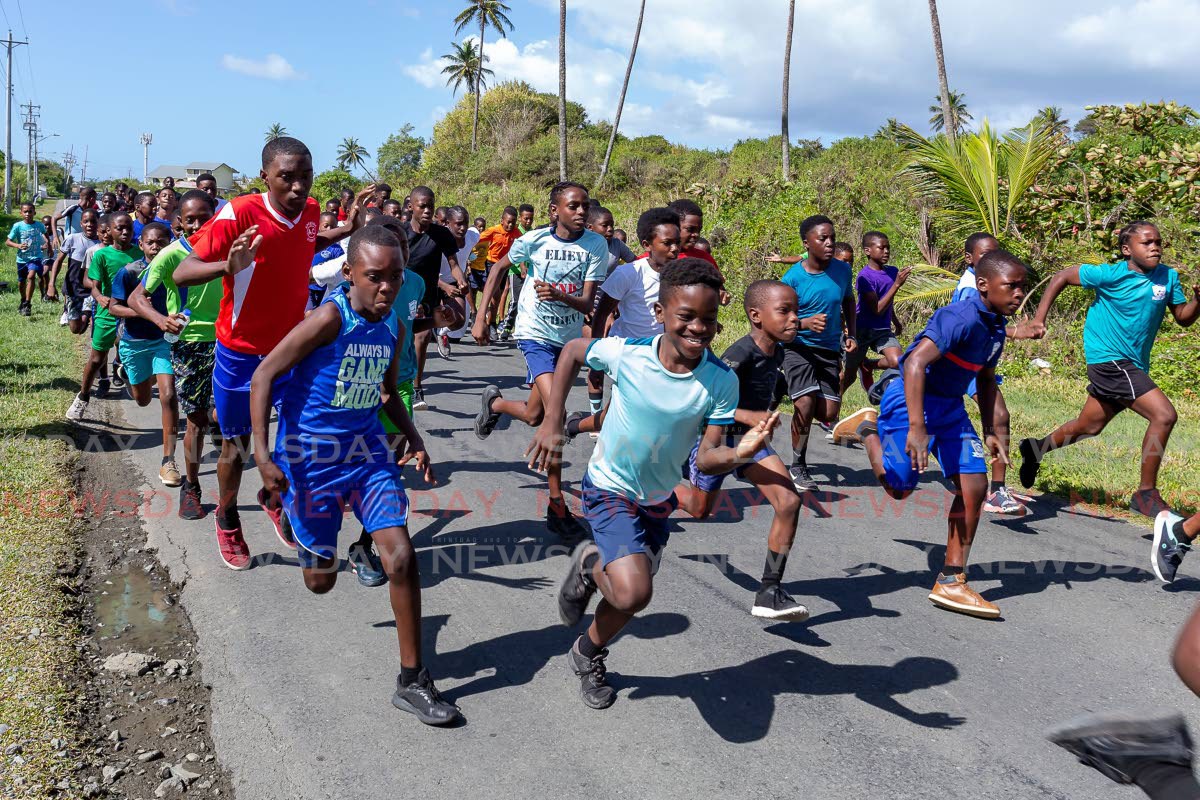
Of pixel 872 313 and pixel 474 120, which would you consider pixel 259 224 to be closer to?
pixel 872 313

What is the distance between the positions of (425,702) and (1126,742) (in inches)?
97.0

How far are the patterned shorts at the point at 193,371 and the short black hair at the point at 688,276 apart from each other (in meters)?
3.35

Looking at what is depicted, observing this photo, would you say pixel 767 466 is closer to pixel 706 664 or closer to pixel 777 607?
pixel 777 607

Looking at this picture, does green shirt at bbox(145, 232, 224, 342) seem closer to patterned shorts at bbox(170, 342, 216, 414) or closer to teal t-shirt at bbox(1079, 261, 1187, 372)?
patterned shorts at bbox(170, 342, 216, 414)

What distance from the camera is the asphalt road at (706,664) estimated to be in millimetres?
3623

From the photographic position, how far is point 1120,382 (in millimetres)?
6957

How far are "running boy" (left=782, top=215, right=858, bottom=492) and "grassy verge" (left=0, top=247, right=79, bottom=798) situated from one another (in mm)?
5017

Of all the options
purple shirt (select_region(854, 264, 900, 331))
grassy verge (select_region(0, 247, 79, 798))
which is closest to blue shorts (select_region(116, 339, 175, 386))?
grassy verge (select_region(0, 247, 79, 798))

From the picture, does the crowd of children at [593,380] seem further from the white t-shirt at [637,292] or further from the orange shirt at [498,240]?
the orange shirt at [498,240]

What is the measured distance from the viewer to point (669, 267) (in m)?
4.27

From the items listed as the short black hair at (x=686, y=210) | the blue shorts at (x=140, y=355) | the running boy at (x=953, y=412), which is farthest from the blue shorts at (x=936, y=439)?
the blue shorts at (x=140, y=355)

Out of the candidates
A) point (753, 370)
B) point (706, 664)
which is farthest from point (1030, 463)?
point (706, 664)

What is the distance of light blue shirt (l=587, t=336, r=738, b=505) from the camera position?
13.4 feet

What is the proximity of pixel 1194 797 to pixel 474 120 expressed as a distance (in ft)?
223
